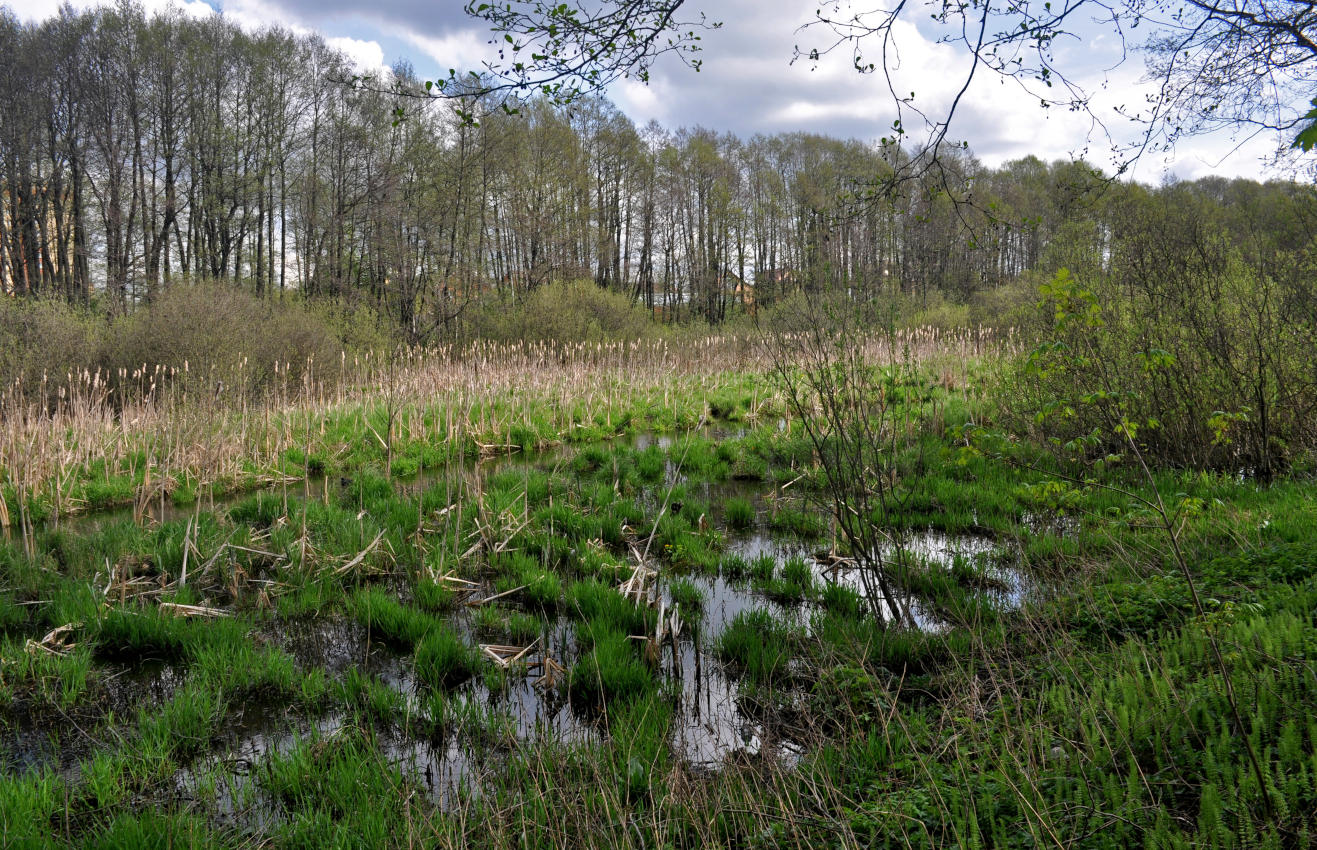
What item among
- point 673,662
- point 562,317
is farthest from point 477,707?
point 562,317

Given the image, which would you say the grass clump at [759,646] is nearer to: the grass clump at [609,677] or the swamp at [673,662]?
the swamp at [673,662]

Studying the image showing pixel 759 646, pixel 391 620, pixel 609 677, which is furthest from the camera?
pixel 391 620

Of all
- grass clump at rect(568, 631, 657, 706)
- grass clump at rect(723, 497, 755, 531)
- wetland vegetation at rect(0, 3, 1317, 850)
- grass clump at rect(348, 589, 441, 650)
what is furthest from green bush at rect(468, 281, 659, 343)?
grass clump at rect(568, 631, 657, 706)

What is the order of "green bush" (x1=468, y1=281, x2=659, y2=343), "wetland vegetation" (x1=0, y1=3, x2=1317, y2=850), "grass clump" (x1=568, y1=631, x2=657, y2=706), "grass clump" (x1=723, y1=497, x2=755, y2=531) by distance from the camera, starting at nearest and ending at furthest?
"wetland vegetation" (x1=0, y1=3, x2=1317, y2=850)
"grass clump" (x1=568, y1=631, x2=657, y2=706)
"grass clump" (x1=723, y1=497, x2=755, y2=531)
"green bush" (x1=468, y1=281, x2=659, y2=343)

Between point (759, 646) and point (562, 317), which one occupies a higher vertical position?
point (562, 317)

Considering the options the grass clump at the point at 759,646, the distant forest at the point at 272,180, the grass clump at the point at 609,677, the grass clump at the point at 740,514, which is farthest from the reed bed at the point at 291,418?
the distant forest at the point at 272,180

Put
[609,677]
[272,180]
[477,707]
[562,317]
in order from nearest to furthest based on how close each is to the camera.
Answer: [477,707], [609,677], [562,317], [272,180]

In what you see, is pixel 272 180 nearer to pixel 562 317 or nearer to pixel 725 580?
pixel 562 317

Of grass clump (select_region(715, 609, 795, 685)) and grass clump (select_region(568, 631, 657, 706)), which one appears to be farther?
grass clump (select_region(715, 609, 795, 685))

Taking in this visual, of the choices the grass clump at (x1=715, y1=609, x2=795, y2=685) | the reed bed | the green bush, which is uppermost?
the green bush

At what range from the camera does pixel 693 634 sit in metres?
4.24

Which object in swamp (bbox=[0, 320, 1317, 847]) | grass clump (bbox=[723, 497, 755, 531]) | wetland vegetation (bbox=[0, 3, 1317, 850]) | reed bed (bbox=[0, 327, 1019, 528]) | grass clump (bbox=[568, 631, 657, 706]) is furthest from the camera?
reed bed (bbox=[0, 327, 1019, 528])

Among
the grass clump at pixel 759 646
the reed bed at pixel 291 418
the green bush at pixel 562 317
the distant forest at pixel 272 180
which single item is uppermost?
the distant forest at pixel 272 180

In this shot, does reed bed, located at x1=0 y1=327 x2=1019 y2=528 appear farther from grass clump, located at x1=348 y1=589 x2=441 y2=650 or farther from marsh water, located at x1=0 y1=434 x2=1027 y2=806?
marsh water, located at x1=0 y1=434 x2=1027 y2=806
